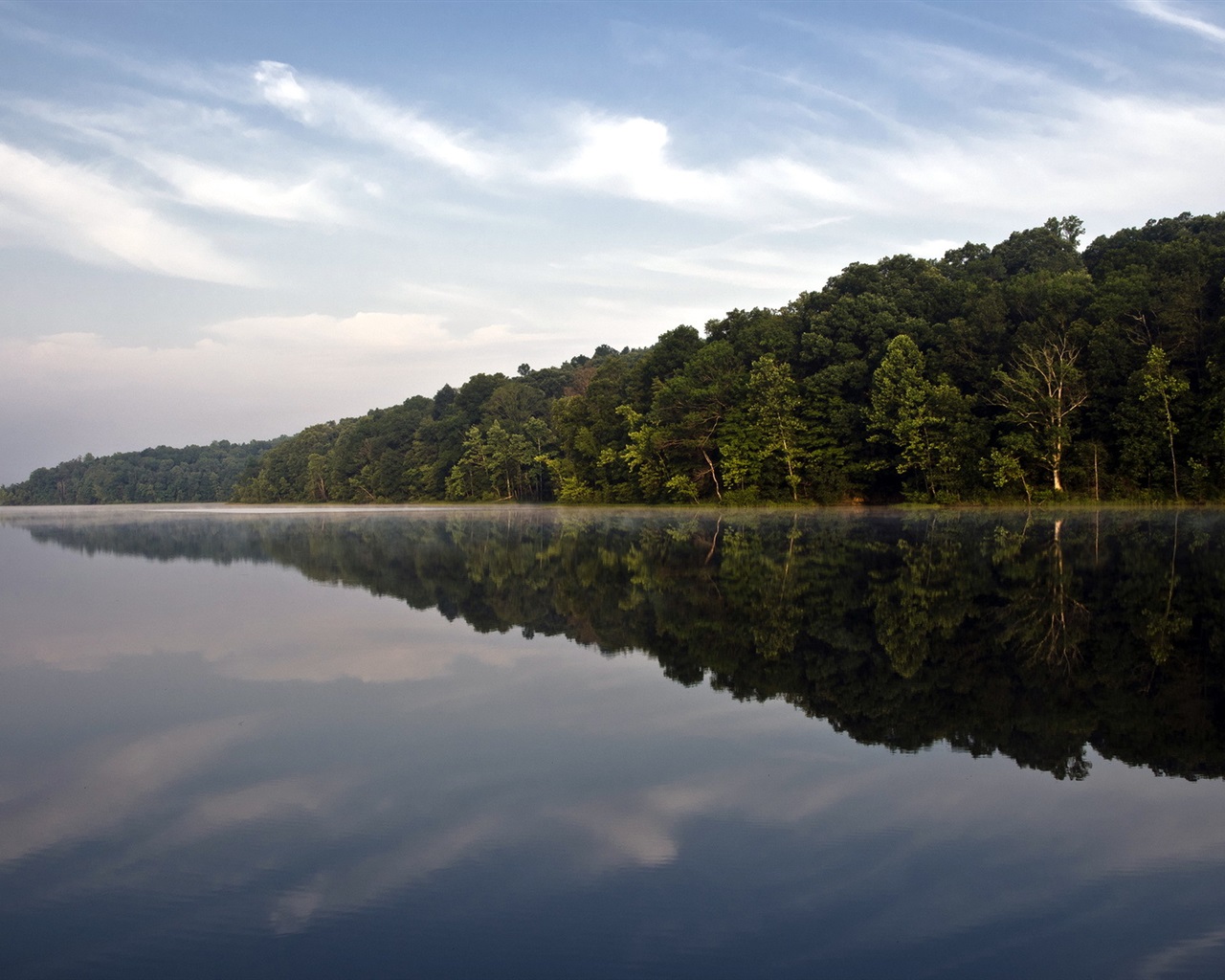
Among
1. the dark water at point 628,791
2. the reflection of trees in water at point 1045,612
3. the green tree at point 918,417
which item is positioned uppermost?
the green tree at point 918,417

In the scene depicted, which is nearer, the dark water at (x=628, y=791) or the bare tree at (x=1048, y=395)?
the dark water at (x=628, y=791)

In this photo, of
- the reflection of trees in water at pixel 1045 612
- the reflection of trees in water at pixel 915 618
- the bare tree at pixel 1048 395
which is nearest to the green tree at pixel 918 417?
the bare tree at pixel 1048 395

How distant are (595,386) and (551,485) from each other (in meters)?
16.7

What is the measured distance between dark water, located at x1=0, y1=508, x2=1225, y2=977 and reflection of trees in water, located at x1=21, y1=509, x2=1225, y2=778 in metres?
0.08

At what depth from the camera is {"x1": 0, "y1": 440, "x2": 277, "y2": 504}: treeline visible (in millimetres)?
178250

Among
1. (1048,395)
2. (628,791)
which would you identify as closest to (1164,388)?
(1048,395)

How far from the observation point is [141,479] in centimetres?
18100

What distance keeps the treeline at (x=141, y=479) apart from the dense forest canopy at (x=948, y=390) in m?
118

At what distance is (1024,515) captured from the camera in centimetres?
3956

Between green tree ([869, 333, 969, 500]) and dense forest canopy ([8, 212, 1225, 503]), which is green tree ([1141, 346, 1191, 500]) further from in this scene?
green tree ([869, 333, 969, 500])

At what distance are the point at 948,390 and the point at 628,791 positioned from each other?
49145 mm

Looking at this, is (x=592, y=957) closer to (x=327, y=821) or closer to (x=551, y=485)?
(x=327, y=821)

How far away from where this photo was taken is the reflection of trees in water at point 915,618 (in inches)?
295

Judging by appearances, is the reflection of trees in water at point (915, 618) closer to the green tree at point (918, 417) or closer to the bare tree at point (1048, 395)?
the bare tree at point (1048, 395)
